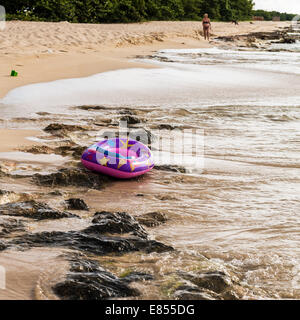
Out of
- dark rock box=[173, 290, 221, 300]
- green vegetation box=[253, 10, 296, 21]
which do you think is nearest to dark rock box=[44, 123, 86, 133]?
dark rock box=[173, 290, 221, 300]

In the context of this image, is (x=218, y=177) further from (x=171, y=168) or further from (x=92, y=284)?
(x=92, y=284)

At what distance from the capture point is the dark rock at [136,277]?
3.19 m

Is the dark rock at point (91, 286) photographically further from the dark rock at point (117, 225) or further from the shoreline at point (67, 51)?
the shoreline at point (67, 51)

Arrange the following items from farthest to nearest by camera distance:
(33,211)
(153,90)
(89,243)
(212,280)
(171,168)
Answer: (153,90), (171,168), (33,211), (89,243), (212,280)

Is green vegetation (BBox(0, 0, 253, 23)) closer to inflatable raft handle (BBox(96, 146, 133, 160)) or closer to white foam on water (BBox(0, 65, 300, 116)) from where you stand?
white foam on water (BBox(0, 65, 300, 116))

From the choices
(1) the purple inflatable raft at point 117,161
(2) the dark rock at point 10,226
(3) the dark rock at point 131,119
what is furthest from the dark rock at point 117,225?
(3) the dark rock at point 131,119

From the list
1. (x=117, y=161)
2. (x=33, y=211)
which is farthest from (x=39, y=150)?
(x=33, y=211)

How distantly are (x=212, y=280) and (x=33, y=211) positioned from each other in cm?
163

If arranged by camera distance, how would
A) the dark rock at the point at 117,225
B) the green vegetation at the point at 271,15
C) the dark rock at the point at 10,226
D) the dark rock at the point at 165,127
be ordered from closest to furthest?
the dark rock at the point at 10,226, the dark rock at the point at 117,225, the dark rock at the point at 165,127, the green vegetation at the point at 271,15

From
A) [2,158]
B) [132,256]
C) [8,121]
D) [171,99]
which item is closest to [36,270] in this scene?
[132,256]

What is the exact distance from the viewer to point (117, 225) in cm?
391

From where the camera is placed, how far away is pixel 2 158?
18.0 feet

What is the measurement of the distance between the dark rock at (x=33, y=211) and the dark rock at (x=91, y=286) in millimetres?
892
